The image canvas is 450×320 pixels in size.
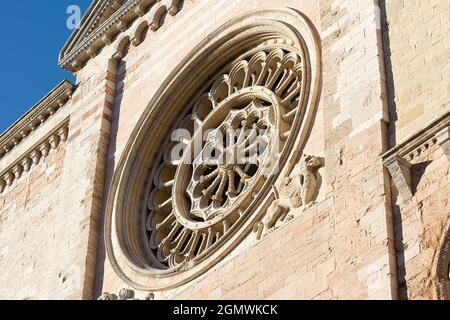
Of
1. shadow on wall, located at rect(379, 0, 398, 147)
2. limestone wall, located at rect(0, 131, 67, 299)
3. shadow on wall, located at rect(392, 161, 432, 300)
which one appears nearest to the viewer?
shadow on wall, located at rect(392, 161, 432, 300)

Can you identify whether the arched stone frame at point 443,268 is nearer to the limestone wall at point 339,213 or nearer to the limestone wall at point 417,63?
the limestone wall at point 339,213

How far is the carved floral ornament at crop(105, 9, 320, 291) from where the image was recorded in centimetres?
1633

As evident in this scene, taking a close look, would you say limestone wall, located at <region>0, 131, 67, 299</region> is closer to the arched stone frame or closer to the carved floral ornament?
the carved floral ornament

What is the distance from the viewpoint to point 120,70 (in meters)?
20.7

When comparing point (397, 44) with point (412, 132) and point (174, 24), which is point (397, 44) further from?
point (174, 24)

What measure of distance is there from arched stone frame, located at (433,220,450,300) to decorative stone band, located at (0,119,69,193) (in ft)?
31.2

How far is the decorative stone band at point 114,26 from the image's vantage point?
2038 cm

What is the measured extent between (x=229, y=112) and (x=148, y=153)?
1.54 metres

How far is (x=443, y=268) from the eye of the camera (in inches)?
509

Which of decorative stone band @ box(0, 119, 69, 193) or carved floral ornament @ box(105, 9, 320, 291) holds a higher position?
decorative stone band @ box(0, 119, 69, 193)

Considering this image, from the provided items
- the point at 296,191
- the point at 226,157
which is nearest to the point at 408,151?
the point at 296,191

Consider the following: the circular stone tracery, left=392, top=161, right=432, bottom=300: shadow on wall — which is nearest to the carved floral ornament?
the circular stone tracery

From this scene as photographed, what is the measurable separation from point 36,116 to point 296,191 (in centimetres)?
770
